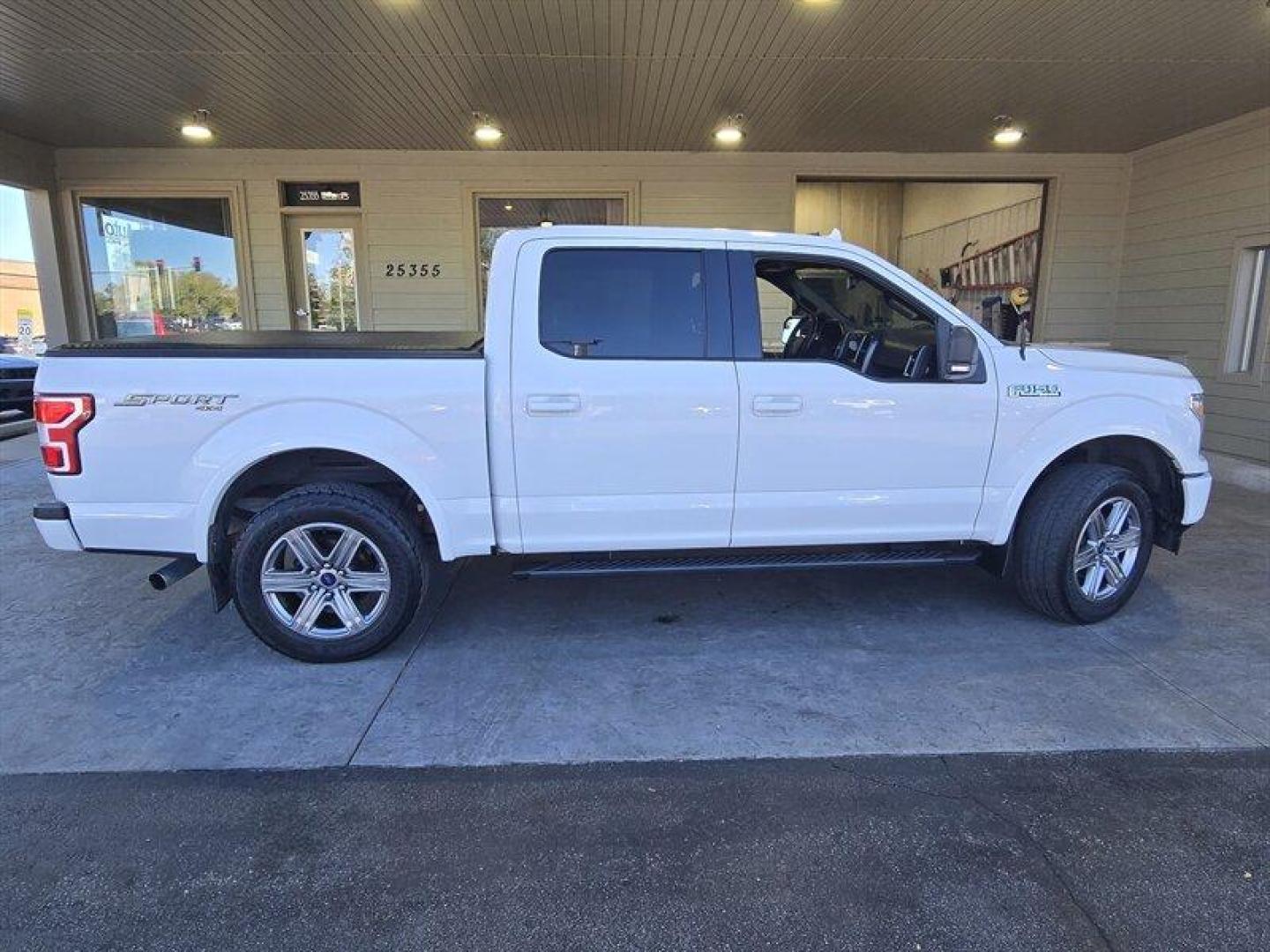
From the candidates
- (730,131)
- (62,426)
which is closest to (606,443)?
(62,426)

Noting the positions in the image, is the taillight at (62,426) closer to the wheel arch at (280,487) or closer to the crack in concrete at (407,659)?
the wheel arch at (280,487)

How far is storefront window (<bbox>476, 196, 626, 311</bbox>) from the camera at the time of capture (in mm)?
9836

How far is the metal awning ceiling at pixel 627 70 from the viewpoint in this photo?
5.70 metres

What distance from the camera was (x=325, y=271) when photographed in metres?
10.1

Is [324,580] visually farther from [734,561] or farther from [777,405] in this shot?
[777,405]

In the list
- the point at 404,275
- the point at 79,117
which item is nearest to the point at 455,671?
the point at 404,275

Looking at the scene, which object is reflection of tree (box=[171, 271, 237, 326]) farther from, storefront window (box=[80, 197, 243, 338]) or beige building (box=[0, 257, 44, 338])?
beige building (box=[0, 257, 44, 338])

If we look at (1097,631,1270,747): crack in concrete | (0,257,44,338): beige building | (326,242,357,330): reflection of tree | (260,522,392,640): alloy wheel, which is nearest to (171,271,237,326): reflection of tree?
(326,242,357,330): reflection of tree

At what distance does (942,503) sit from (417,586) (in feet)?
8.73

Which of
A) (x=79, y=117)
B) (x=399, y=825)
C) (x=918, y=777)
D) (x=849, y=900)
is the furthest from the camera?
(x=79, y=117)

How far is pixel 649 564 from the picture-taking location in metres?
3.89

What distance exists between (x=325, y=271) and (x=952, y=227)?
11534 mm

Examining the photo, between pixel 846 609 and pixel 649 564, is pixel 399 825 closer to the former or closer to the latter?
pixel 649 564

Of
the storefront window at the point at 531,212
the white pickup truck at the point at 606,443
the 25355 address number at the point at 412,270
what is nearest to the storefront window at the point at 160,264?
the 25355 address number at the point at 412,270
